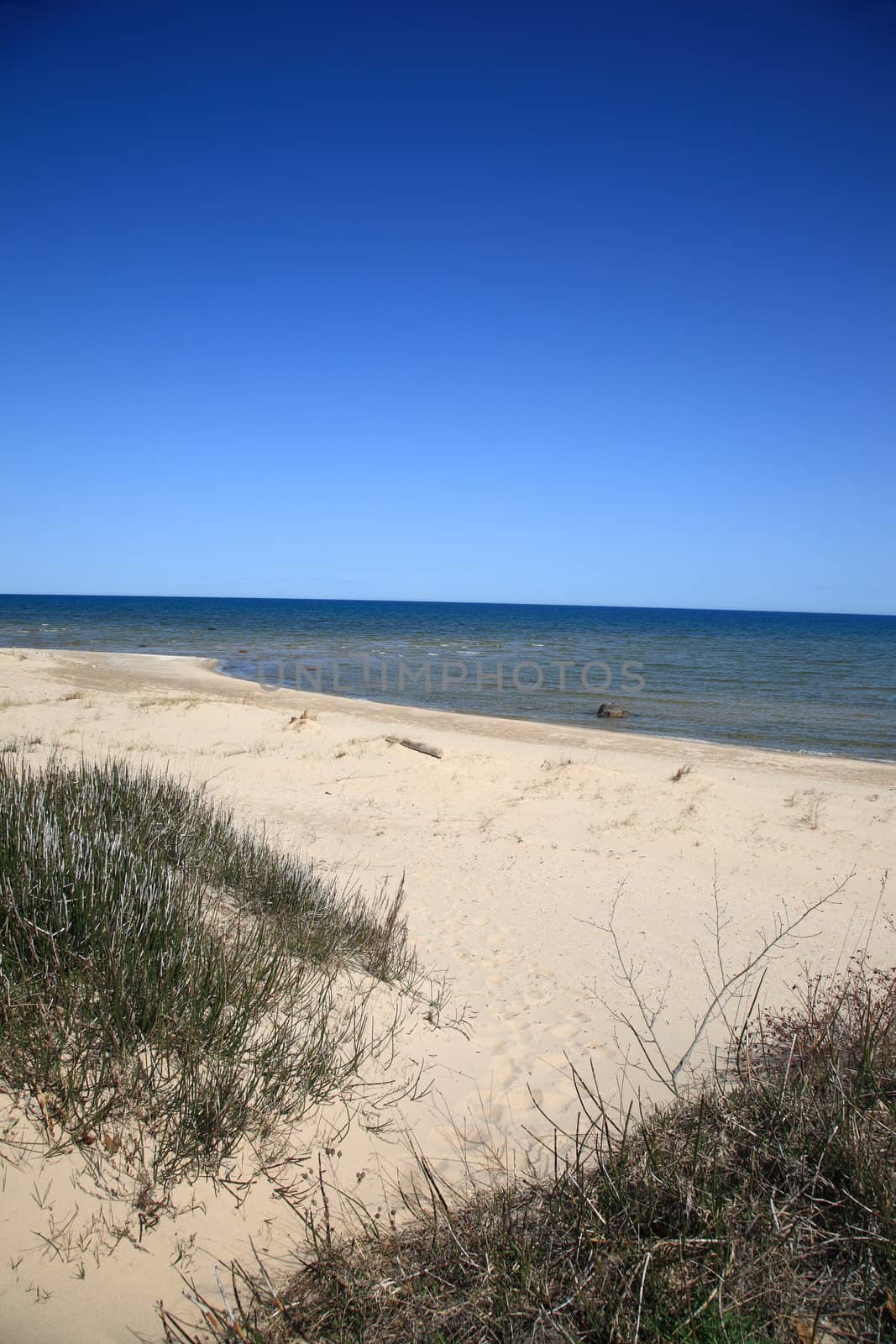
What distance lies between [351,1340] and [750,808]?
997 cm

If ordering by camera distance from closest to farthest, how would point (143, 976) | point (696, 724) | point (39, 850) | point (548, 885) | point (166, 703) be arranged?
1. point (143, 976)
2. point (39, 850)
3. point (548, 885)
4. point (166, 703)
5. point (696, 724)

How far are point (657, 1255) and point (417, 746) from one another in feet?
38.7

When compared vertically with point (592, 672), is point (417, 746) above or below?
below

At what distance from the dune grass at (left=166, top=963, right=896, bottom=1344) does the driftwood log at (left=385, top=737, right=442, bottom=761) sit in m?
10.7

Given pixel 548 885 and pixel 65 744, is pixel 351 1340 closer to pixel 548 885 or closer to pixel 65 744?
pixel 548 885

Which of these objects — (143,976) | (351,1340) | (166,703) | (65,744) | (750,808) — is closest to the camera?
(351,1340)

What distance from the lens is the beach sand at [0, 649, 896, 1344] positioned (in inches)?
95.7

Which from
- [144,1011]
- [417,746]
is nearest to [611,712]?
[417,746]

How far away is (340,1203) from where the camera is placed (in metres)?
2.67

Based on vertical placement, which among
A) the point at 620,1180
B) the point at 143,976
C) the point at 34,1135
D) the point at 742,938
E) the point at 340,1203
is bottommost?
the point at 742,938

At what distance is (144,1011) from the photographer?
300 centimetres

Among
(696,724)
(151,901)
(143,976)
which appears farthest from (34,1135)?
(696,724)

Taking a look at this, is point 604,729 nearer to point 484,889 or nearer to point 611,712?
point 611,712

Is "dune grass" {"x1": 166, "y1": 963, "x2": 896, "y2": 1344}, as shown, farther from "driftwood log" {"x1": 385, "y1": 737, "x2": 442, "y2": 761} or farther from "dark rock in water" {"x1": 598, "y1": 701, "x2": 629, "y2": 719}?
"dark rock in water" {"x1": 598, "y1": 701, "x2": 629, "y2": 719}
